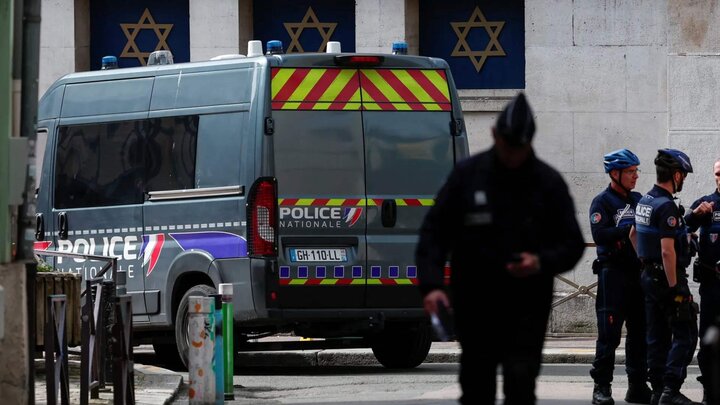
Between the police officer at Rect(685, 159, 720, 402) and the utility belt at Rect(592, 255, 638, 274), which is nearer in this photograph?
the police officer at Rect(685, 159, 720, 402)

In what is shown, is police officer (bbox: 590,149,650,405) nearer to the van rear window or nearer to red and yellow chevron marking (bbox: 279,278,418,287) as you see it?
red and yellow chevron marking (bbox: 279,278,418,287)

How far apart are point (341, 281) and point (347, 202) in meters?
0.66

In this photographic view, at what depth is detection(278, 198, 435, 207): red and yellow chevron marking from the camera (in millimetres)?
14156

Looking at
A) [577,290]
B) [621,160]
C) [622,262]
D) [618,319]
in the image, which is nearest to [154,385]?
[618,319]

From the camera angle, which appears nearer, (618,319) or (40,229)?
(618,319)

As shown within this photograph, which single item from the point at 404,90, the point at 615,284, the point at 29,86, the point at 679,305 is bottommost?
the point at 679,305

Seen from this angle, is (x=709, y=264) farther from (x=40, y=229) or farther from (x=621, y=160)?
(x=40, y=229)

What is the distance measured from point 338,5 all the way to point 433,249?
1547 cm

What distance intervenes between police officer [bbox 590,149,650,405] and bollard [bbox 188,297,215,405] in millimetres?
2626

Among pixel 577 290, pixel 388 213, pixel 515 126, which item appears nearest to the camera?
pixel 515 126

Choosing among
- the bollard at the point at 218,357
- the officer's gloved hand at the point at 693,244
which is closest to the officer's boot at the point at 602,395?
the officer's gloved hand at the point at 693,244

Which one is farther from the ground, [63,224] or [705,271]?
[63,224]

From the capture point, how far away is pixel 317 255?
46.6 feet

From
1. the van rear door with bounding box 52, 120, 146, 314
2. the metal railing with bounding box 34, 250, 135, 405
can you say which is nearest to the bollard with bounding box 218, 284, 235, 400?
the metal railing with bounding box 34, 250, 135, 405
